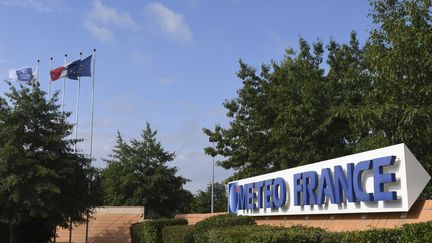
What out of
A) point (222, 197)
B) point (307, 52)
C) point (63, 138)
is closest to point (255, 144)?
point (307, 52)

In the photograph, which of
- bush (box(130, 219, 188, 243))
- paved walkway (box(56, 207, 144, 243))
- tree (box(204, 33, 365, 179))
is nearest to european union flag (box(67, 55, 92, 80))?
paved walkway (box(56, 207, 144, 243))

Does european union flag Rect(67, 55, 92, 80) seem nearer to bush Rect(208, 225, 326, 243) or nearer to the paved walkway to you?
the paved walkway

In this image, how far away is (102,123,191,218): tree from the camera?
3747 centimetres

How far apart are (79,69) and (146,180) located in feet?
30.1

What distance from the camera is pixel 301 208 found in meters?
14.4

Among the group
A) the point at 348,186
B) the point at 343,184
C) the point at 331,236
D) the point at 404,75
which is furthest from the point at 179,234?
the point at 404,75

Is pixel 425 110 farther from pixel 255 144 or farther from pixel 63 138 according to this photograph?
pixel 63 138

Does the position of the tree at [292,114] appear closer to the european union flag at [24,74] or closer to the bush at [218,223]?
the bush at [218,223]

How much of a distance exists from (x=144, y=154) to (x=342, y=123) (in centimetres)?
2112

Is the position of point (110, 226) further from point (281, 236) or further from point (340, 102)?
point (281, 236)

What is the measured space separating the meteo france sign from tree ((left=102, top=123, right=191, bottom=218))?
68.0 ft

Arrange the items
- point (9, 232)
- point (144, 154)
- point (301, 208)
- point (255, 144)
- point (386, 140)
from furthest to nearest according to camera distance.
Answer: point (144, 154) → point (9, 232) → point (255, 144) → point (301, 208) → point (386, 140)

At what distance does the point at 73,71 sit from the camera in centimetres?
3688

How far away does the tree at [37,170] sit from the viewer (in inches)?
917
